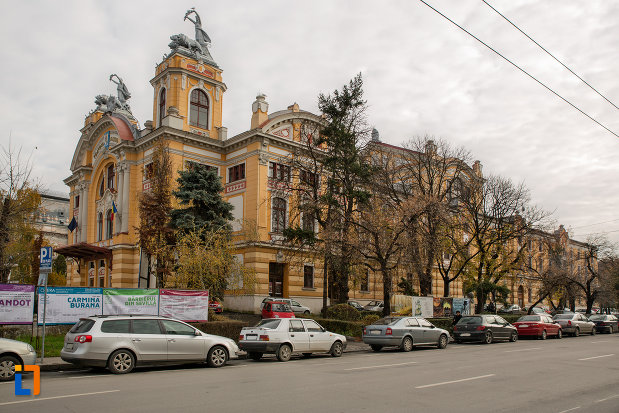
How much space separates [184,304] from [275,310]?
10.5m

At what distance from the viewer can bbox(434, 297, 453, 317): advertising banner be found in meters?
32.0

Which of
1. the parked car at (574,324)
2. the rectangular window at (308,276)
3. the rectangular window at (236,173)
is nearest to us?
the parked car at (574,324)

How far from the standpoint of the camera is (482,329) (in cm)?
2541

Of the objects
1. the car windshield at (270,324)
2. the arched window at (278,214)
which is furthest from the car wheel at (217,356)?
the arched window at (278,214)

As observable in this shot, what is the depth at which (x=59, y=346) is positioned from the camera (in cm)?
1753

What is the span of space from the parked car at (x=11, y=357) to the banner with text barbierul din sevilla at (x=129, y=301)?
5.98m

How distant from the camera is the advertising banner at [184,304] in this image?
19.9 meters

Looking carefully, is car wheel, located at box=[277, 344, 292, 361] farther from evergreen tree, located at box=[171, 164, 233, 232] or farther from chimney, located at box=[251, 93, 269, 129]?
chimney, located at box=[251, 93, 269, 129]

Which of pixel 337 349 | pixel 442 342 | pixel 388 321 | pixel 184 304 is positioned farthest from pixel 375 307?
pixel 184 304

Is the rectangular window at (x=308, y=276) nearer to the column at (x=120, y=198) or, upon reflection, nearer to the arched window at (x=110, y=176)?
the column at (x=120, y=198)

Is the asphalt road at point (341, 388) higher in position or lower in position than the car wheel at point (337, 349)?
higher

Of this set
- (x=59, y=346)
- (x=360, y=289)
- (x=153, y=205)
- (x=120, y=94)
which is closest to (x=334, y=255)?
(x=153, y=205)

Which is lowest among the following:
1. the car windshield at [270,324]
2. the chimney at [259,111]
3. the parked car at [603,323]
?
the parked car at [603,323]

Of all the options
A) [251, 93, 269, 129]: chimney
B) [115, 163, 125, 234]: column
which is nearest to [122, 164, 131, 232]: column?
[115, 163, 125, 234]: column
